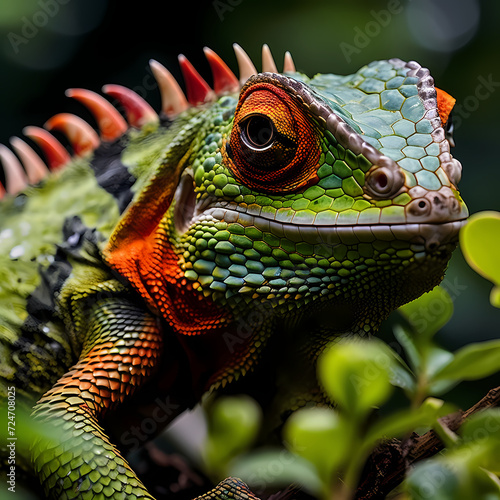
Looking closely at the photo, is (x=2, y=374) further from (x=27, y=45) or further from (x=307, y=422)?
(x=27, y=45)

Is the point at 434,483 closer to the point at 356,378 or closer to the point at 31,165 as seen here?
the point at 356,378

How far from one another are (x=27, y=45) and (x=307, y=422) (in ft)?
16.9

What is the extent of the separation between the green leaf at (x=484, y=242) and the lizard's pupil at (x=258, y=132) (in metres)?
1.19

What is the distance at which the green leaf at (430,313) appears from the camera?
1634 mm

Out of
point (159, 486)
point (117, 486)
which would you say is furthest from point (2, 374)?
point (159, 486)

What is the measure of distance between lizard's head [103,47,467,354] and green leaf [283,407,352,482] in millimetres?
1020

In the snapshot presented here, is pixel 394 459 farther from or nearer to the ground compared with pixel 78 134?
nearer to the ground

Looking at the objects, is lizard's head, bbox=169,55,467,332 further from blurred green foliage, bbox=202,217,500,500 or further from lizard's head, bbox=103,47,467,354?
blurred green foliage, bbox=202,217,500,500

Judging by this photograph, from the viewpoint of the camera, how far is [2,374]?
8.30 ft

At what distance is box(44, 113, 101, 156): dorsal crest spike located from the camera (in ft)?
11.1

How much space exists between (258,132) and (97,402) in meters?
1.26

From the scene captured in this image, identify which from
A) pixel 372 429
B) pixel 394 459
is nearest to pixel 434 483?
pixel 372 429

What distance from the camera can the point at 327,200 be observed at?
2.04m

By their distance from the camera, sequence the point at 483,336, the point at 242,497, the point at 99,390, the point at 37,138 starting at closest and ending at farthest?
the point at 242,497 < the point at 99,390 < the point at 37,138 < the point at 483,336
